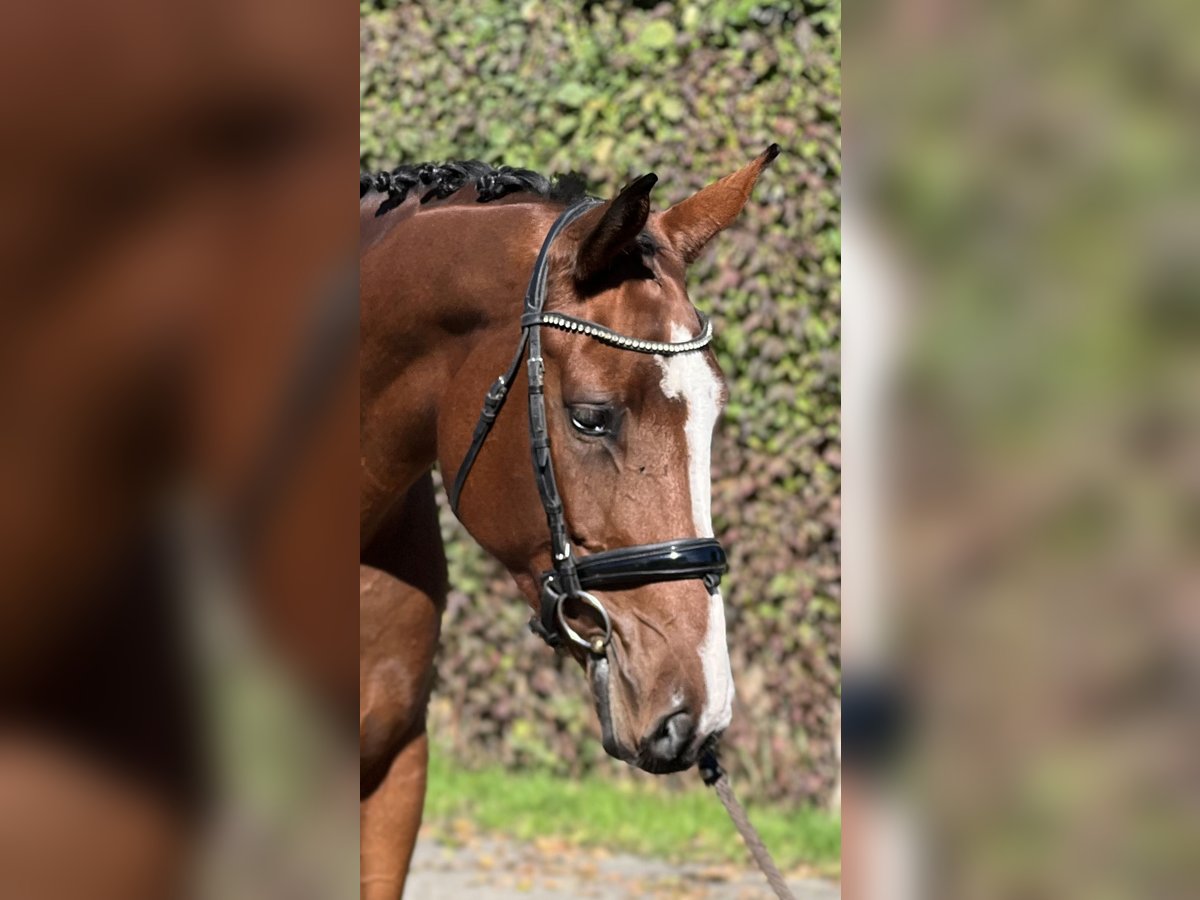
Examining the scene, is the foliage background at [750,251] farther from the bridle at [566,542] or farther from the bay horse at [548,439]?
the bridle at [566,542]

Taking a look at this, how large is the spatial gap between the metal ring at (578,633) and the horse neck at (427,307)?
0.46 m

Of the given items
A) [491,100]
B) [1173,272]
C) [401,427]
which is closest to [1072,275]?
[1173,272]

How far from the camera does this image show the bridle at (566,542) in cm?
198

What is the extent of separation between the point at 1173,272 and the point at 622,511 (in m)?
1.55

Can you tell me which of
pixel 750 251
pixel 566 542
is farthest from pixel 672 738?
pixel 750 251

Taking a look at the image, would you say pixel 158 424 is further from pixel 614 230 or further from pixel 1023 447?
pixel 614 230

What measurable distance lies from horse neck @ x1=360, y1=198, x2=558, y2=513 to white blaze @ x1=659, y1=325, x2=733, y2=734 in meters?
0.36

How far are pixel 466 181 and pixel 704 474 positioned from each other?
2.79 ft

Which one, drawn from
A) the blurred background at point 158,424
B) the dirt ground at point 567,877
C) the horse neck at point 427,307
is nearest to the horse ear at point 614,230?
the horse neck at point 427,307

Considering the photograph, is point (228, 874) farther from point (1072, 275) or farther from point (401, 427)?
point (401, 427)

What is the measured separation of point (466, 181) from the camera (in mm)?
2490

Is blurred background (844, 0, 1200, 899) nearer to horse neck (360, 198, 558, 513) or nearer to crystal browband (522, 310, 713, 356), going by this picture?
crystal browband (522, 310, 713, 356)

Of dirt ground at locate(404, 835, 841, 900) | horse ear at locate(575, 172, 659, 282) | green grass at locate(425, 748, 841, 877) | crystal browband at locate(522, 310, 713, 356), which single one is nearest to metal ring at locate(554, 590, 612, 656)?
crystal browband at locate(522, 310, 713, 356)

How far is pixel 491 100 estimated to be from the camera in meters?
5.23
